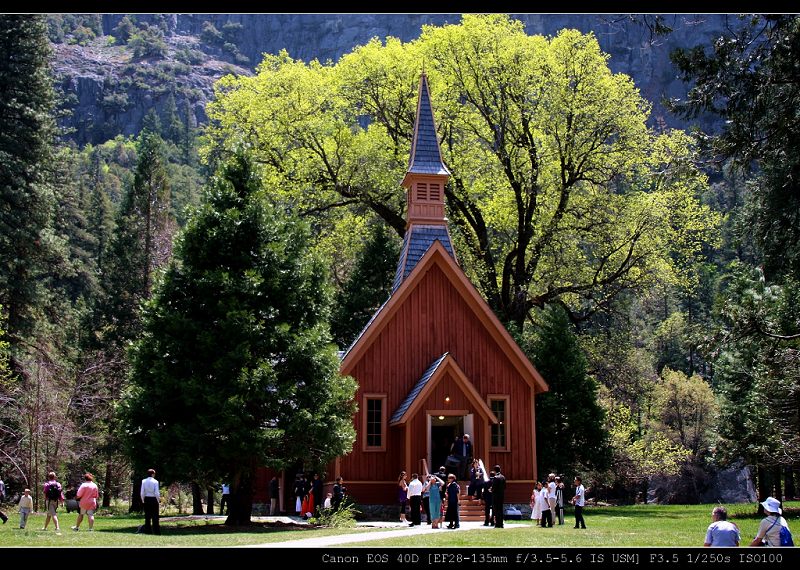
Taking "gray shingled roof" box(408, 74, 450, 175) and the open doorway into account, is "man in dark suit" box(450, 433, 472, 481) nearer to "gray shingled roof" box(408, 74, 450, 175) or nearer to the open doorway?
the open doorway

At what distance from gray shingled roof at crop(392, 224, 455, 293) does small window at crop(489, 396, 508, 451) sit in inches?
216

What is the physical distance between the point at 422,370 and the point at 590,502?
30995 mm

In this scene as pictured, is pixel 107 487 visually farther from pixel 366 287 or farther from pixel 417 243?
pixel 417 243

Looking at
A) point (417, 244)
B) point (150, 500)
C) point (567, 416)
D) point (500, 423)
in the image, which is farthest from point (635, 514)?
point (150, 500)

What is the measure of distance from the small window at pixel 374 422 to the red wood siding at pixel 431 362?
0.20 m

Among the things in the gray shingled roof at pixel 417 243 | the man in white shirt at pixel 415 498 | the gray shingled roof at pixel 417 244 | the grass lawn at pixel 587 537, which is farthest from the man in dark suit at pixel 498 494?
the gray shingled roof at pixel 417 243

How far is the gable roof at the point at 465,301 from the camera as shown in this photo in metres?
30.3

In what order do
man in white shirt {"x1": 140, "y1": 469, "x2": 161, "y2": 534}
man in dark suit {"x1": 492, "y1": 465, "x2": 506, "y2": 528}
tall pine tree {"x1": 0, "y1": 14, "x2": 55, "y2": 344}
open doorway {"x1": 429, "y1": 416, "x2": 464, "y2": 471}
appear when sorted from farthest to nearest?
tall pine tree {"x1": 0, "y1": 14, "x2": 55, "y2": 344}, open doorway {"x1": 429, "y1": 416, "x2": 464, "y2": 471}, man in dark suit {"x1": 492, "y1": 465, "x2": 506, "y2": 528}, man in white shirt {"x1": 140, "y1": 469, "x2": 161, "y2": 534}

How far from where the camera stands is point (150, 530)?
20375 millimetres

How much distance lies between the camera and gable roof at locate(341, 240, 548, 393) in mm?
30266

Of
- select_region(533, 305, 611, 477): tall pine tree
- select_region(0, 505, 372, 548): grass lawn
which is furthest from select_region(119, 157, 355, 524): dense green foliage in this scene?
select_region(533, 305, 611, 477): tall pine tree

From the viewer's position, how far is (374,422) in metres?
30.2
